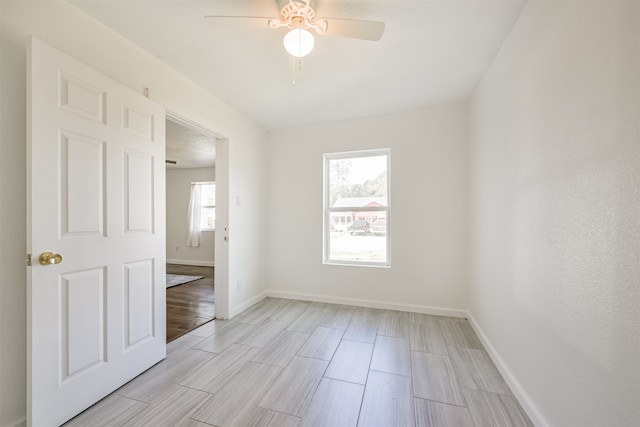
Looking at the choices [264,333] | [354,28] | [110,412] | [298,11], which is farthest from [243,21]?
[264,333]

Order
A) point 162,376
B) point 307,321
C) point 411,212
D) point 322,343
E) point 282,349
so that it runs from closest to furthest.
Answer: point 162,376
point 282,349
point 322,343
point 307,321
point 411,212

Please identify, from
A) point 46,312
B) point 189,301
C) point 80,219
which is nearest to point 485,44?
point 80,219

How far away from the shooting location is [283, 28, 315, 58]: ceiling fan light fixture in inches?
56.6

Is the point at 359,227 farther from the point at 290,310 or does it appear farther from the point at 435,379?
the point at 435,379

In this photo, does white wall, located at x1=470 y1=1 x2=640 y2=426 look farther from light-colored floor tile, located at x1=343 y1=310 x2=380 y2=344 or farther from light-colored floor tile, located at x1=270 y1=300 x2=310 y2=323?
light-colored floor tile, located at x1=270 y1=300 x2=310 y2=323

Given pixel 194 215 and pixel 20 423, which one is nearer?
pixel 20 423

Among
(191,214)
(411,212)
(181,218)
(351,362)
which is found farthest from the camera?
(181,218)

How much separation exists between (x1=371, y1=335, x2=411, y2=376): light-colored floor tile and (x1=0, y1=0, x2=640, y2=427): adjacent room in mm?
20

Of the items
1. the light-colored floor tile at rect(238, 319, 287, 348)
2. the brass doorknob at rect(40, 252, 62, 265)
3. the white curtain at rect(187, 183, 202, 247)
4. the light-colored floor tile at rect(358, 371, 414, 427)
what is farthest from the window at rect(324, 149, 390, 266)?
the white curtain at rect(187, 183, 202, 247)

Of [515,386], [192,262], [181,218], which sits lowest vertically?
[192,262]

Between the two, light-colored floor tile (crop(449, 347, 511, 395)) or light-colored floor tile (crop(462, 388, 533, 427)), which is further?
light-colored floor tile (crop(449, 347, 511, 395))

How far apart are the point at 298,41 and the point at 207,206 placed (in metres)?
5.65

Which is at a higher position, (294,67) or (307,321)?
(294,67)

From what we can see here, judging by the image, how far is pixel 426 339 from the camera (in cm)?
236
